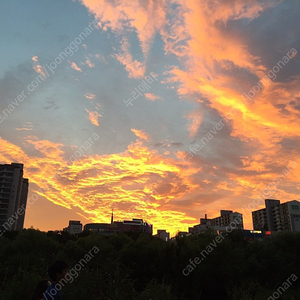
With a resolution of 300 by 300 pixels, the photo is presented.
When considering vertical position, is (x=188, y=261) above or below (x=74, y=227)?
below

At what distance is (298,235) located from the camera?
130 ft

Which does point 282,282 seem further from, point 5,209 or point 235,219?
point 235,219

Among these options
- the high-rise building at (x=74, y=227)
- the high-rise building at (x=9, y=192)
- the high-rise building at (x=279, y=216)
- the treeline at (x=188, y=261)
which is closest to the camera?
the treeline at (x=188, y=261)

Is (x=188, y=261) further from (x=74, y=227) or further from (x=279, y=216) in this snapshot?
(x=74, y=227)

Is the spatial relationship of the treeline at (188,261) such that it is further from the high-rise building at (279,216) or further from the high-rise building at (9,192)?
the high-rise building at (279,216)

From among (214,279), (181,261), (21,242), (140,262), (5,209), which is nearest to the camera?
(214,279)

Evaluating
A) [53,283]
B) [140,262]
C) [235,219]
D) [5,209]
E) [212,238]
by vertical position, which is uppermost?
[235,219]

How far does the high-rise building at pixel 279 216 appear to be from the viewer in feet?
402

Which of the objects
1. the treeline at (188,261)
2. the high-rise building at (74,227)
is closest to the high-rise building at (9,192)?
the treeline at (188,261)

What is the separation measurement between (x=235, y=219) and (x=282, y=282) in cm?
12564

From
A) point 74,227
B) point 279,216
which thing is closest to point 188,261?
point 279,216

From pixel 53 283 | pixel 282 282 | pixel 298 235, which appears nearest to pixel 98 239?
pixel 282 282

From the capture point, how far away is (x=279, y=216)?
131125 mm

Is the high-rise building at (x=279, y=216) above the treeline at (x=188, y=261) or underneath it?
above
